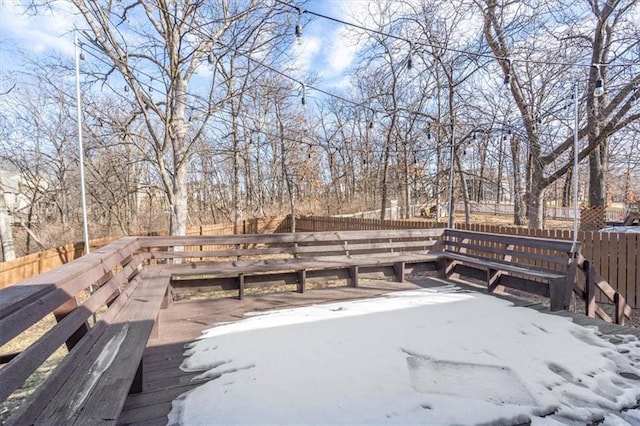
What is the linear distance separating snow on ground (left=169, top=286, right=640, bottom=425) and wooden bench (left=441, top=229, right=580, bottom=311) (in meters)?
0.45

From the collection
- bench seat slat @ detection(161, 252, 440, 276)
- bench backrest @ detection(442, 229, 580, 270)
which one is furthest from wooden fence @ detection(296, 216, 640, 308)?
bench seat slat @ detection(161, 252, 440, 276)

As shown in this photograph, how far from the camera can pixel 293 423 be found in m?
1.89

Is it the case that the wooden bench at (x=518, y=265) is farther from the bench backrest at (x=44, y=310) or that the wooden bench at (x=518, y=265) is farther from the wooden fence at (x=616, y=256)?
the bench backrest at (x=44, y=310)

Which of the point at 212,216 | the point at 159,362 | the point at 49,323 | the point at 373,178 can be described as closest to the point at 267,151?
the point at 212,216

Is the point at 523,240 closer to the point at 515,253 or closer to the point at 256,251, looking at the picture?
the point at 515,253

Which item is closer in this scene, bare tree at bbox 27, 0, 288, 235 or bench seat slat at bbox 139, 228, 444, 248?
bench seat slat at bbox 139, 228, 444, 248

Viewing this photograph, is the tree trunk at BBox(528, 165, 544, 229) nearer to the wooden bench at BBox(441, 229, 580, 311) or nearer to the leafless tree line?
the leafless tree line

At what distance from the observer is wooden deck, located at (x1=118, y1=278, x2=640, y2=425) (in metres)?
2.11

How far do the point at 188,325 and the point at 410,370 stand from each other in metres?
2.30

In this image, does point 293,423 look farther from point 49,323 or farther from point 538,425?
point 49,323

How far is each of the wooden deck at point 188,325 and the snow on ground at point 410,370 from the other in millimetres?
123

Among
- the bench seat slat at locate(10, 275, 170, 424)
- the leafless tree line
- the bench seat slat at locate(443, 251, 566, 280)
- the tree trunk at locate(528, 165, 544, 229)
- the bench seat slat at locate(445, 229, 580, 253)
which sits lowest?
the bench seat slat at locate(443, 251, 566, 280)

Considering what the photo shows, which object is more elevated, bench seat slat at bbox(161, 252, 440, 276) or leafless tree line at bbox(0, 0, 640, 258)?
leafless tree line at bbox(0, 0, 640, 258)

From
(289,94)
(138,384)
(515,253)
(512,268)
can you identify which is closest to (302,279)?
(138,384)
